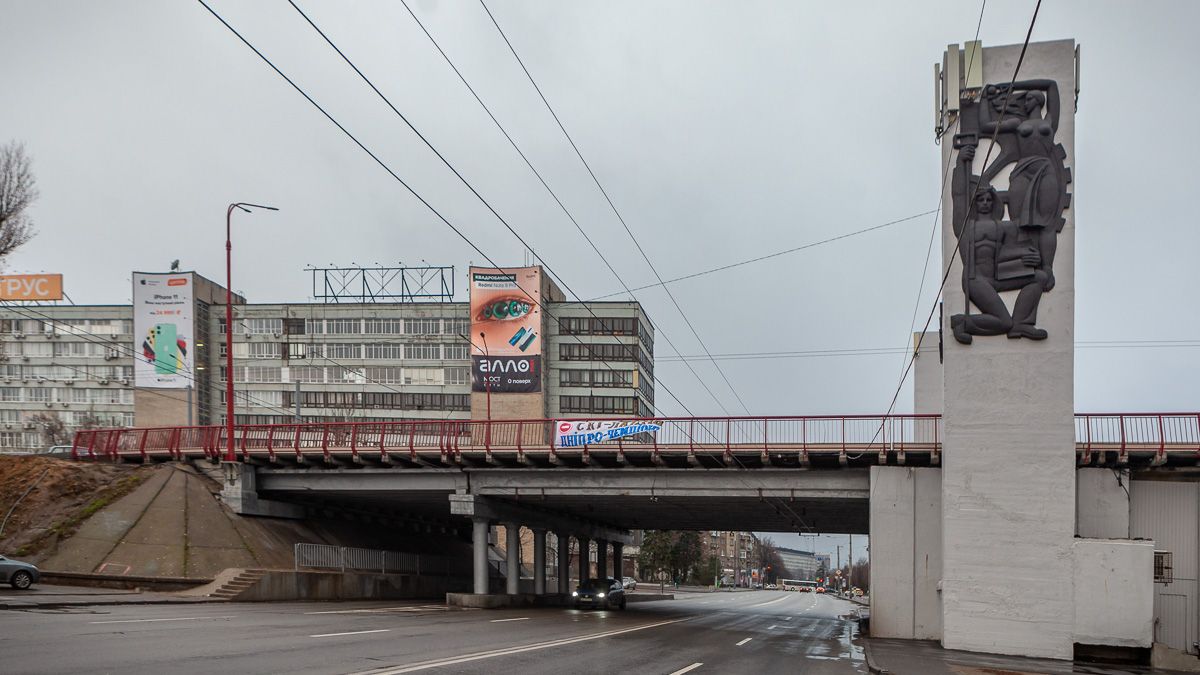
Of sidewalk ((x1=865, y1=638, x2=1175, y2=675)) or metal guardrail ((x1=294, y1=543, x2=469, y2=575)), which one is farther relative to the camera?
metal guardrail ((x1=294, y1=543, x2=469, y2=575))

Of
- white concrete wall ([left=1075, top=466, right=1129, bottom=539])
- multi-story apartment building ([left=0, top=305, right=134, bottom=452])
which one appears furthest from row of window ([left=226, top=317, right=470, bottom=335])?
white concrete wall ([left=1075, top=466, right=1129, bottom=539])

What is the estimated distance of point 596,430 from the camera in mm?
38062

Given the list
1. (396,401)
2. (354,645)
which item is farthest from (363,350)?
(354,645)

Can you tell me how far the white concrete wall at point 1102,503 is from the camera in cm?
2900

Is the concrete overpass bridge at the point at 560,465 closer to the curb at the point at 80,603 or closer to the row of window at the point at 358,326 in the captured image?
the curb at the point at 80,603

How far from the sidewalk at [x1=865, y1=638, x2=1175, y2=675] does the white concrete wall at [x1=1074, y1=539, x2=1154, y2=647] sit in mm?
903

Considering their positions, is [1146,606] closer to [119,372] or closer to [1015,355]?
[1015,355]

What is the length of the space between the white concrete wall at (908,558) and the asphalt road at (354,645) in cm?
267

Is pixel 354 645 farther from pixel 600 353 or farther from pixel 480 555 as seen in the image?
pixel 600 353

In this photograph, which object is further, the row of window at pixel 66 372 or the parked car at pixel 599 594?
Result: the row of window at pixel 66 372

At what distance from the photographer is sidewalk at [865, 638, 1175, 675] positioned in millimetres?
20141

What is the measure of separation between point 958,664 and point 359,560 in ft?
96.7

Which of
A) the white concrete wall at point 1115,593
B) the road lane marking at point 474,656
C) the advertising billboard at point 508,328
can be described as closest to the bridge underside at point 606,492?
the white concrete wall at point 1115,593

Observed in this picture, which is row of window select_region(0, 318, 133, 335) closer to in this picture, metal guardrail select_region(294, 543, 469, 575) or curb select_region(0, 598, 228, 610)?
metal guardrail select_region(294, 543, 469, 575)
